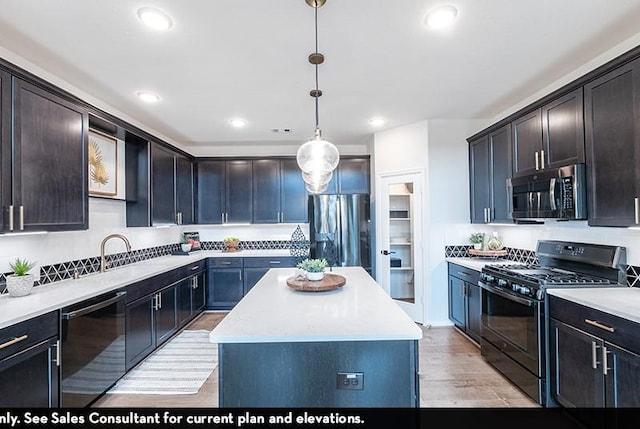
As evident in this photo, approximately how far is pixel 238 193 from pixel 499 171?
3.71m

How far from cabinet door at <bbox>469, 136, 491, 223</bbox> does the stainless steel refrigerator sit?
1.39m

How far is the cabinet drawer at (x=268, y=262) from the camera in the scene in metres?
4.62

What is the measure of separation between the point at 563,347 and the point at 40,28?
13.5 feet

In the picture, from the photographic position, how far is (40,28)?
77.4 inches

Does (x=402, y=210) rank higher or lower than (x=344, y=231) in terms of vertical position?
higher

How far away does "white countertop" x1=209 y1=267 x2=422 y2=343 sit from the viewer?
4.66ft

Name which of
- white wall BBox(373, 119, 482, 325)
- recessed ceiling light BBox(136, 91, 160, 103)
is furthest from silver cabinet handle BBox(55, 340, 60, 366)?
white wall BBox(373, 119, 482, 325)

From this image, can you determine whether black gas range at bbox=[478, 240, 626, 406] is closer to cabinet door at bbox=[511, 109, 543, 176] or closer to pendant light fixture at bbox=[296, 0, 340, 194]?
cabinet door at bbox=[511, 109, 543, 176]

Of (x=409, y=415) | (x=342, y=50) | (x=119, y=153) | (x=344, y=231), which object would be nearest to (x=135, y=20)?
(x=342, y=50)

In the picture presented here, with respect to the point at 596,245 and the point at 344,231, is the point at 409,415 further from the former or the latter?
the point at 344,231

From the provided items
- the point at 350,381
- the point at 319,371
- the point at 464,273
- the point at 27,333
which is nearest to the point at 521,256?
the point at 464,273

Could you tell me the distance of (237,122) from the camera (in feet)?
13.1

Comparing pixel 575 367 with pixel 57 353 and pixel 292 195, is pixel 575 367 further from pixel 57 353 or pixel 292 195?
pixel 292 195

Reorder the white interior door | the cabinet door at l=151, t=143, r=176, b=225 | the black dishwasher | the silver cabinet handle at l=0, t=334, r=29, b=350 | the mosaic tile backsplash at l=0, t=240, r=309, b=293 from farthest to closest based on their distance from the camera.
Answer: the white interior door < the cabinet door at l=151, t=143, r=176, b=225 < the mosaic tile backsplash at l=0, t=240, r=309, b=293 < the black dishwasher < the silver cabinet handle at l=0, t=334, r=29, b=350
